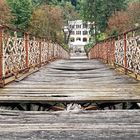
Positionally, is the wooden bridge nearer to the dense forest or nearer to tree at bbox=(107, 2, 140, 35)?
tree at bbox=(107, 2, 140, 35)

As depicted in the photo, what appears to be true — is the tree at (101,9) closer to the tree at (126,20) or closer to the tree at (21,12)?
the tree at (126,20)

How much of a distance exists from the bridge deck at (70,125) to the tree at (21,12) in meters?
48.6

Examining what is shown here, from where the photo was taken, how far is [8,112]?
5473mm

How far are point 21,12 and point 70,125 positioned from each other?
169ft

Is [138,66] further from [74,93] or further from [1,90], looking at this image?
[1,90]

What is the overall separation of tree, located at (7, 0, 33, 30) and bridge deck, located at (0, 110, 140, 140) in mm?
48649

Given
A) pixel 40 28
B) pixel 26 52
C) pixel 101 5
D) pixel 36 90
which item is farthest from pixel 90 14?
pixel 36 90

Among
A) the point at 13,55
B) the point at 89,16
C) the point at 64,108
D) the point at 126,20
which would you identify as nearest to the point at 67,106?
the point at 64,108

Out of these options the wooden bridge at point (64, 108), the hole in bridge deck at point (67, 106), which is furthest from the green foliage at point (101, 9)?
the hole in bridge deck at point (67, 106)

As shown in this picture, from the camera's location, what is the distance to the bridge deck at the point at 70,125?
166 inches

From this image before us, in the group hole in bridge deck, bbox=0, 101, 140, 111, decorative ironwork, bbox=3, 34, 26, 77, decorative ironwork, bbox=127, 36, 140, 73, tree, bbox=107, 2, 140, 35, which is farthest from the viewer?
tree, bbox=107, 2, 140, 35

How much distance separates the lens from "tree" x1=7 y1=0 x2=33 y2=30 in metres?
54.1

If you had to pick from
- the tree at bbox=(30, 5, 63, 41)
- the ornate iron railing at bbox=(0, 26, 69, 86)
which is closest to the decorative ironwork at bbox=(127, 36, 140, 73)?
the ornate iron railing at bbox=(0, 26, 69, 86)

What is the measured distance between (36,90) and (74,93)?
798mm
